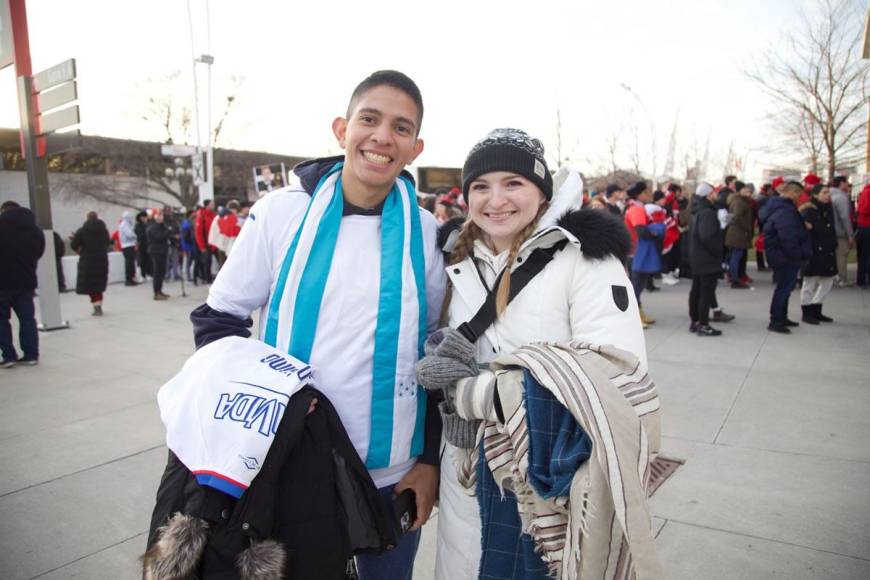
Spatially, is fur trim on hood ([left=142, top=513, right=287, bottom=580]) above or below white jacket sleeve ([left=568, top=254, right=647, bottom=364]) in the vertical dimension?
below

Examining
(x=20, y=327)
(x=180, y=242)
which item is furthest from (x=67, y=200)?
(x=20, y=327)

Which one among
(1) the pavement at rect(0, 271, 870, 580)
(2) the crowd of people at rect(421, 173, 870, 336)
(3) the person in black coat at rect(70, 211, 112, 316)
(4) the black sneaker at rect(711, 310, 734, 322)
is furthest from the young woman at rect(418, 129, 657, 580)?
(3) the person in black coat at rect(70, 211, 112, 316)

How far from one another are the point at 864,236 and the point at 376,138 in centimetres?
1193

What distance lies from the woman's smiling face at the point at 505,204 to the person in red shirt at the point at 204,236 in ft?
42.1

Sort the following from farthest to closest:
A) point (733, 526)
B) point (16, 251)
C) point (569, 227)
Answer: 1. point (16, 251)
2. point (733, 526)
3. point (569, 227)

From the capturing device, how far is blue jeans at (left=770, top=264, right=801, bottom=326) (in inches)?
280

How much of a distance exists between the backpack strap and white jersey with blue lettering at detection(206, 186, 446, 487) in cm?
22

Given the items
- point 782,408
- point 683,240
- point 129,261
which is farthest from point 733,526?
point 129,261

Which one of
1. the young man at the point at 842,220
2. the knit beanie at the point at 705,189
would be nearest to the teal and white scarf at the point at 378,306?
the knit beanie at the point at 705,189

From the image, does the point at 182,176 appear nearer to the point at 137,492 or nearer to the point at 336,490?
the point at 137,492

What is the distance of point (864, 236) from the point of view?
10391 millimetres

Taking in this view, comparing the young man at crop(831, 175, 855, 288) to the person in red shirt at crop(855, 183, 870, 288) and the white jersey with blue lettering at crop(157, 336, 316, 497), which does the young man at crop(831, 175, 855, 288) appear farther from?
the white jersey with blue lettering at crop(157, 336, 316, 497)

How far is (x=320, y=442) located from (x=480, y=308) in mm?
602

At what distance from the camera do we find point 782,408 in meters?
4.65
